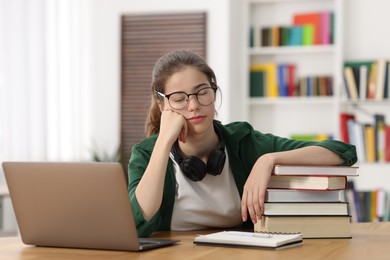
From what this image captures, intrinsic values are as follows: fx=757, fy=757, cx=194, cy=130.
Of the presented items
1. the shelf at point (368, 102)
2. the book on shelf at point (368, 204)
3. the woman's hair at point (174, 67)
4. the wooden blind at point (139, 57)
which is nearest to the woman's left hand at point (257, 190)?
the woman's hair at point (174, 67)

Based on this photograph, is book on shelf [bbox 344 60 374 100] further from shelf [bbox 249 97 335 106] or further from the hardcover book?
the hardcover book

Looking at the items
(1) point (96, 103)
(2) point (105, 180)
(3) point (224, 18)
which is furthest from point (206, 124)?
(1) point (96, 103)

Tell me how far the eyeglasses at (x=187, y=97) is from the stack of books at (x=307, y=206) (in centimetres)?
30

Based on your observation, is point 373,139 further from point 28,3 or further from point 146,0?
point 28,3

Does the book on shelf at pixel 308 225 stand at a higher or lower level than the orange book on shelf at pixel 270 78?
lower

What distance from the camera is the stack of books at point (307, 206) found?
2.01 metres

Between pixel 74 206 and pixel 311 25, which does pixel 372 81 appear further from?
pixel 74 206

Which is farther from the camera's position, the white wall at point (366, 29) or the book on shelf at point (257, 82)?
the book on shelf at point (257, 82)

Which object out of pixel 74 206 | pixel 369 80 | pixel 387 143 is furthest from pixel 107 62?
pixel 74 206

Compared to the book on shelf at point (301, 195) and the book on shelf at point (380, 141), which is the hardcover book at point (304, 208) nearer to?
the book on shelf at point (301, 195)

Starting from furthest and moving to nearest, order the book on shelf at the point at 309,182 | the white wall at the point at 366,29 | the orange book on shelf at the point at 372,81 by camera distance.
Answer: the white wall at the point at 366,29 → the orange book on shelf at the point at 372,81 → the book on shelf at the point at 309,182

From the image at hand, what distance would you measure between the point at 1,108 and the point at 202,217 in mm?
3344

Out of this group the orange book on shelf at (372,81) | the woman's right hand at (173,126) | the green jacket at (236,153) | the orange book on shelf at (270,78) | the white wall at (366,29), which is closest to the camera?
the woman's right hand at (173,126)

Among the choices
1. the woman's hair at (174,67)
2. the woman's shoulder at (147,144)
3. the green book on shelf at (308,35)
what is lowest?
the woman's shoulder at (147,144)
